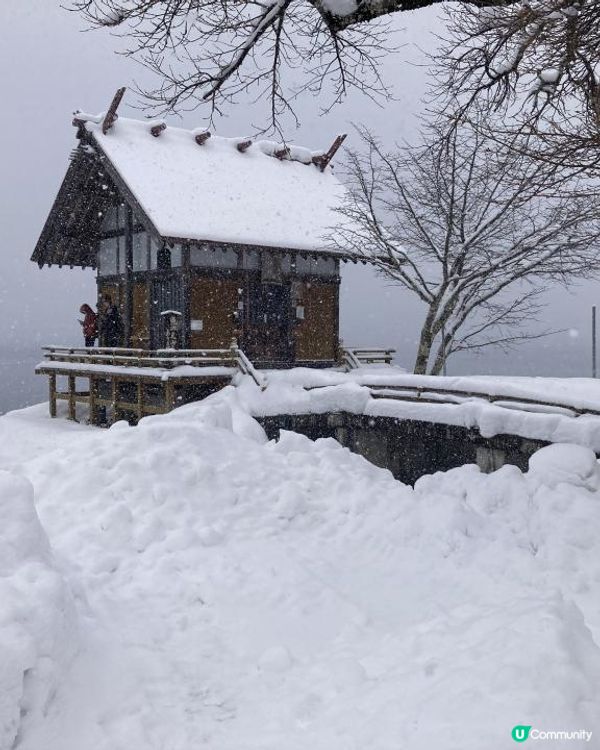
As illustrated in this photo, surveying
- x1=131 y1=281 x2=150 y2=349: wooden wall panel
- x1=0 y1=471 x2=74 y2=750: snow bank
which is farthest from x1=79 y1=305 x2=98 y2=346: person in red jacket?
x1=0 y1=471 x2=74 y2=750: snow bank

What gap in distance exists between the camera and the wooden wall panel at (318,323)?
2139cm

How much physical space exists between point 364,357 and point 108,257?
9147mm

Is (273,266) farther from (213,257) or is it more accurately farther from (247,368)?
(247,368)

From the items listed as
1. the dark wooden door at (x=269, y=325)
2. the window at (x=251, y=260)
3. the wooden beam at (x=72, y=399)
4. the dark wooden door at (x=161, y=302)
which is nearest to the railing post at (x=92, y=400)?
the wooden beam at (x=72, y=399)

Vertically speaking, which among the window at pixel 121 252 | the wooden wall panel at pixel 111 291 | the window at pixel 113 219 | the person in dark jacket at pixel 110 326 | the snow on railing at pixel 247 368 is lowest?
the snow on railing at pixel 247 368

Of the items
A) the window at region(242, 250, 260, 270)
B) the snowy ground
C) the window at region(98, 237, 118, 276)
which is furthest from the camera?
the window at region(98, 237, 118, 276)

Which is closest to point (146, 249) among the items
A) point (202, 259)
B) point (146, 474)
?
point (202, 259)

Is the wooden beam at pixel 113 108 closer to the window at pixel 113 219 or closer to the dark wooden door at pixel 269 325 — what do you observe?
the window at pixel 113 219

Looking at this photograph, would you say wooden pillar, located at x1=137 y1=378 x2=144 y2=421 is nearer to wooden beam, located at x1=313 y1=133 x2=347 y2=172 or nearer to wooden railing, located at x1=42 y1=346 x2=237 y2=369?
wooden railing, located at x1=42 y1=346 x2=237 y2=369

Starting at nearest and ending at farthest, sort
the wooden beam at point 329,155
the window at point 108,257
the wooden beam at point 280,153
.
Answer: the window at point 108,257 < the wooden beam at point 280,153 < the wooden beam at point 329,155

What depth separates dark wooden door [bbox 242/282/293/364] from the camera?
20344mm

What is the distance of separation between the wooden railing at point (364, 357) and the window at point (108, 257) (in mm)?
8057

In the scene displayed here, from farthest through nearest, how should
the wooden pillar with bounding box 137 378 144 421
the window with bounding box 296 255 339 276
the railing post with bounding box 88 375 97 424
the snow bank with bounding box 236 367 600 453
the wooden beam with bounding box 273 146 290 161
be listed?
the wooden beam with bounding box 273 146 290 161 < the window with bounding box 296 255 339 276 < the railing post with bounding box 88 375 97 424 < the wooden pillar with bounding box 137 378 144 421 < the snow bank with bounding box 236 367 600 453

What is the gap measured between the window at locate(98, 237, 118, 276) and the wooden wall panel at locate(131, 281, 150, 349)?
1488mm
